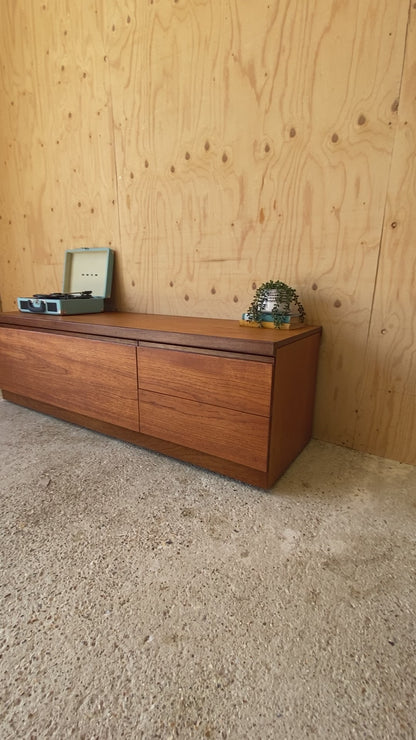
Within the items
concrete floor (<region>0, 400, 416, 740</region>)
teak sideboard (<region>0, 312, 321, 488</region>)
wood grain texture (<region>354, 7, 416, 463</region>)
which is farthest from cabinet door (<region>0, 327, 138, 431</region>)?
wood grain texture (<region>354, 7, 416, 463</region>)

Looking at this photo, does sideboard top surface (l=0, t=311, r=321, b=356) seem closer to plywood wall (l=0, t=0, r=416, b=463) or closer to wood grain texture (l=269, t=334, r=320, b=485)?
wood grain texture (l=269, t=334, r=320, b=485)

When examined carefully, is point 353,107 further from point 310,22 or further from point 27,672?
point 27,672

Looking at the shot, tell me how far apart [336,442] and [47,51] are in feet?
8.67

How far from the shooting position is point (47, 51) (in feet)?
6.27

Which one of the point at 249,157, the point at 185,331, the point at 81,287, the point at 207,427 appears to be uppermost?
the point at 249,157

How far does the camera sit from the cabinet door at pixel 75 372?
1408mm

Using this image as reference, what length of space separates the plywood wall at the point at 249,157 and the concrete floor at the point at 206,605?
1.90 ft

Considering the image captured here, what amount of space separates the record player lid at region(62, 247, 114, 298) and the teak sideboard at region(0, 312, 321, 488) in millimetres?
400

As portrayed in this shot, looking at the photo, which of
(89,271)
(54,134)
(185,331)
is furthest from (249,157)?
(54,134)

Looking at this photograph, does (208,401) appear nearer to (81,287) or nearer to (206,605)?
(206,605)

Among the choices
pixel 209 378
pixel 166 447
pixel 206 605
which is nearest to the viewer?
pixel 206 605

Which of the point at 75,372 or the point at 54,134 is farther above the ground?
the point at 54,134

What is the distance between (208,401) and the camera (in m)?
1.19

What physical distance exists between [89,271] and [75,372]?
0.77 metres
